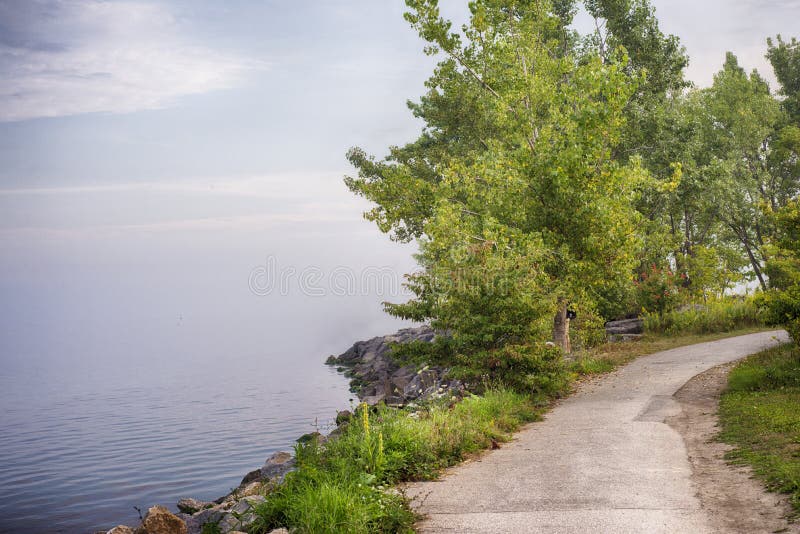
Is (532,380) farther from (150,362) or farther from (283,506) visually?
(150,362)

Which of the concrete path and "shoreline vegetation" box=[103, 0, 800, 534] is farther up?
"shoreline vegetation" box=[103, 0, 800, 534]

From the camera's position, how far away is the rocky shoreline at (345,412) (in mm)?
9203

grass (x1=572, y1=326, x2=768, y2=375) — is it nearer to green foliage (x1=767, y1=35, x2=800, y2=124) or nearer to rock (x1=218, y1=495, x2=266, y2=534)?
rock (x1=218, y1=495, x2=266, y2=534)

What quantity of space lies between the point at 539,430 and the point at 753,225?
115ft

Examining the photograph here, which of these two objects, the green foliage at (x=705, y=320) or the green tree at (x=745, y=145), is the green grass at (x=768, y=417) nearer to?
the green foliage at (x=705, y=320)

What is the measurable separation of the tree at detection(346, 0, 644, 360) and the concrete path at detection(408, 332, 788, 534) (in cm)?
286

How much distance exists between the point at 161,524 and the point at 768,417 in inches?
406

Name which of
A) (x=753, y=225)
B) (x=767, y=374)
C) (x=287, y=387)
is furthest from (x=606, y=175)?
(x=753, y=225)

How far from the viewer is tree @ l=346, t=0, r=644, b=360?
48.0ft

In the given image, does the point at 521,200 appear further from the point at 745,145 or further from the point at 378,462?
the point at 745,145

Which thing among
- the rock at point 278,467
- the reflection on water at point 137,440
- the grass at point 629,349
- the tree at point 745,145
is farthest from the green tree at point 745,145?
the rock at point 278,467

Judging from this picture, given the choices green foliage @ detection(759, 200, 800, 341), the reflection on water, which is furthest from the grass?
the reflection on water

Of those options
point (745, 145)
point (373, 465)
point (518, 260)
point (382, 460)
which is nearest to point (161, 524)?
point (373, 465)

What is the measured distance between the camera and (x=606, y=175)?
17.9 metres
